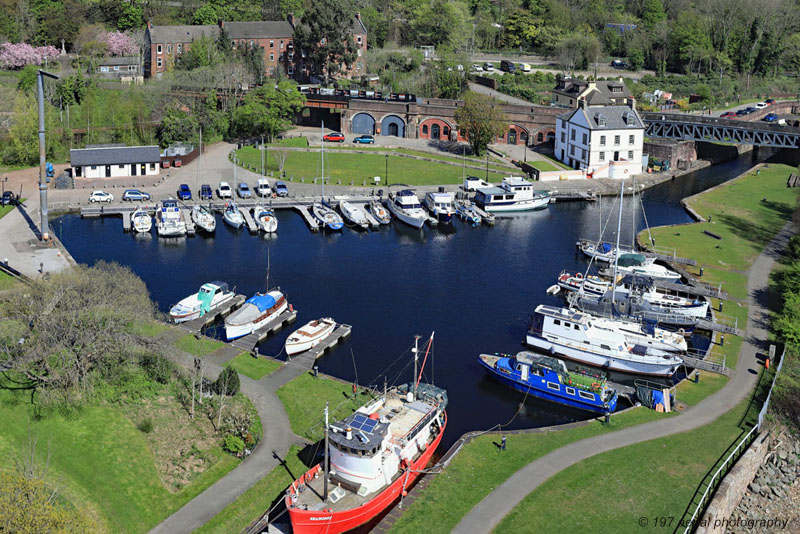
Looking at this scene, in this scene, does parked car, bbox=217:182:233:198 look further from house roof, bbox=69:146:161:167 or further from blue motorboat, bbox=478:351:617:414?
blue motorboat, bbox=478:351:617:414

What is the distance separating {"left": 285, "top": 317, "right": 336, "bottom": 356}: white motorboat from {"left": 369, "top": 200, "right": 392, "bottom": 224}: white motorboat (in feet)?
94.6

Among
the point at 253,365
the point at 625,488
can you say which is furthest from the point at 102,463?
the point at 625,488

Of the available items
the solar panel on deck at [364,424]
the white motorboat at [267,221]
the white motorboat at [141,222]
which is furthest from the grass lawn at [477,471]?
the white motorboat at [141,222]

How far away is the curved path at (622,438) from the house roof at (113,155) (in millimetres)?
70881

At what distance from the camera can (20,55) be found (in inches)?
5231

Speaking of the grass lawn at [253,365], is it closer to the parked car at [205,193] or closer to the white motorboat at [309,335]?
the white motorboat at [309,335]

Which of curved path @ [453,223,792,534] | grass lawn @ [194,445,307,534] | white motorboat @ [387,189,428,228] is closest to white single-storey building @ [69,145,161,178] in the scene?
white motorboat @ [387,189,428,228]

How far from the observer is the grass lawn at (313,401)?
1911 inches

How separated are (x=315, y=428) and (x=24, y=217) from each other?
50961mm

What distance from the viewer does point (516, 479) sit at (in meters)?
43.7

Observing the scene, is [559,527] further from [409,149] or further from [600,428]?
[409,149]

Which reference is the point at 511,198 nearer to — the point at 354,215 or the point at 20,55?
the point at 354,215

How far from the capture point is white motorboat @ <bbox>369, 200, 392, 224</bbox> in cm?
9012

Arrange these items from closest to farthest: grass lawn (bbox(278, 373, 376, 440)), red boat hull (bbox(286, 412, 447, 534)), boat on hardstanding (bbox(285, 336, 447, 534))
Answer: red boat hull (bbox(286, 412, 447, 534)), boat on hardstanding (bbox(285, 336, 447, 534)), grass lawn (bbox(278, 373, 376, 440))
